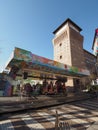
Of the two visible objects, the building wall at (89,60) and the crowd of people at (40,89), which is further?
the building wall at (89,60)

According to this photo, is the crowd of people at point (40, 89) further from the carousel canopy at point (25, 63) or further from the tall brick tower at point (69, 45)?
the tall brick tower at point (69, 45)

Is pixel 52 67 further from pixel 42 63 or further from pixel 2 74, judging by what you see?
pixel 2 74

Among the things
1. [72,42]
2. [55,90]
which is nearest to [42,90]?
[55,90]

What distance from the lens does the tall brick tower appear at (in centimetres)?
2431

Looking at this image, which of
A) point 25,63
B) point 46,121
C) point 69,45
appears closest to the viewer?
point 46,121

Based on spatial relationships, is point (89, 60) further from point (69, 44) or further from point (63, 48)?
point (69, 44)

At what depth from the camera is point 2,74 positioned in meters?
10.1

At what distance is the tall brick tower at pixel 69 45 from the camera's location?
24312mm

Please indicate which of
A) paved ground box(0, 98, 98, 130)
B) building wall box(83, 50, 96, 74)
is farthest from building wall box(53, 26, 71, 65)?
paved ground box(0, 98, 98, 130)

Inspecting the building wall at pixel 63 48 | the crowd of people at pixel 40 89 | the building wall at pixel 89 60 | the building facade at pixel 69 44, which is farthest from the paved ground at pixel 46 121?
the building wall at pixel 89 60

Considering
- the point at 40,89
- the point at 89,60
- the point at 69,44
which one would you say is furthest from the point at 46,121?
the point at 89,60

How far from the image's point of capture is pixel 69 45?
24453mm

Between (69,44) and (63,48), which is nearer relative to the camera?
(69,44)

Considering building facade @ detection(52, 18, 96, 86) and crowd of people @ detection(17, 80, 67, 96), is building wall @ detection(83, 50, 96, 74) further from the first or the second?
crowd of people @ detection(17, 80, 67, 96)
